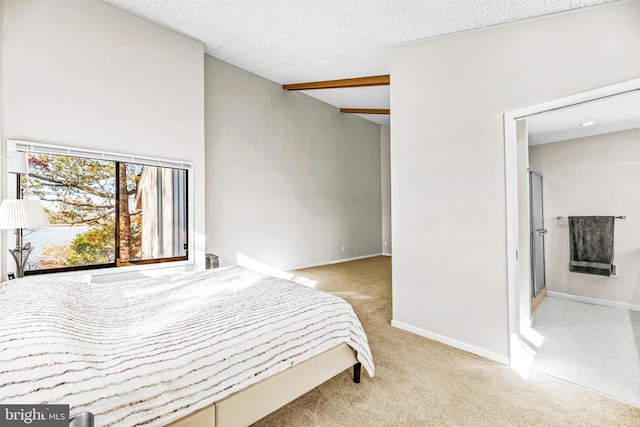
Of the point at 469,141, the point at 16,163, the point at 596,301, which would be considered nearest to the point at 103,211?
the point at 16,163

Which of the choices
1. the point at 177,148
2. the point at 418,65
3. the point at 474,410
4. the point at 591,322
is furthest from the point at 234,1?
the point at 591,322

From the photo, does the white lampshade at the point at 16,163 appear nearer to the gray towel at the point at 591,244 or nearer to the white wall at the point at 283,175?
the white wall at the point at 283,175

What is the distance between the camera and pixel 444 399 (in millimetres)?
1882

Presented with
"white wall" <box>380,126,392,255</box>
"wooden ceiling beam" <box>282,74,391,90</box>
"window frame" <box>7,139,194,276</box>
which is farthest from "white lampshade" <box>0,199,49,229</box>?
"white wall" <box>380,126,392,255</box>

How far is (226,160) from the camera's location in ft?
14.9

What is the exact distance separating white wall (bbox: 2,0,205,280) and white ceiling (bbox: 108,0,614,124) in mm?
330

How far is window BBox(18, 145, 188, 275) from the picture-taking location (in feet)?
8.87

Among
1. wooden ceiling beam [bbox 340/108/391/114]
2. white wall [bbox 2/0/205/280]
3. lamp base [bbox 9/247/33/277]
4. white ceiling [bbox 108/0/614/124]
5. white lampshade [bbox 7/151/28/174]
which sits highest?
wooden ceiling beam [bbox 340/108/391/114]

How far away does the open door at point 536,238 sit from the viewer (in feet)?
7.93

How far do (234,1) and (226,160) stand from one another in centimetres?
223

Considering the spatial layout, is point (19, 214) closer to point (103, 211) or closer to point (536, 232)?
point (103, 211)

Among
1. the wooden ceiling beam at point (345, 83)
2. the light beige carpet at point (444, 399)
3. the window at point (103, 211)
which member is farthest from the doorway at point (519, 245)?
the window at point (103, 211)

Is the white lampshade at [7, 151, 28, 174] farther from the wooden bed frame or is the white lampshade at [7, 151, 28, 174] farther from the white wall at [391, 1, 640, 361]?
the white wall at [391, 1, 640, 361]

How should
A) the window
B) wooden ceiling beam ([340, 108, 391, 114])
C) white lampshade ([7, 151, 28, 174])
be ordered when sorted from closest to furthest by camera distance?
white lampshade ([7, 151, 28, 174]), the window, wooden ceiling beam ([340, 108, 391, 114])
